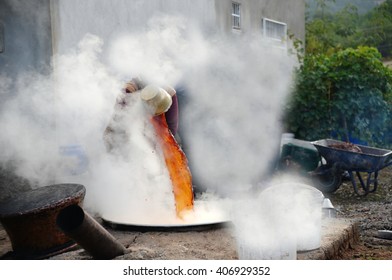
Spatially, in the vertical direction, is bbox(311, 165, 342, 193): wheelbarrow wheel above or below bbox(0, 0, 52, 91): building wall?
below

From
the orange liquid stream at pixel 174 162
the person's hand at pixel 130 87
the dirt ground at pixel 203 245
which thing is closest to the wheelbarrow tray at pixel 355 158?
the dirt ground at pixel 203 245

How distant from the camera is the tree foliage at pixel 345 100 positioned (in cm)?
886

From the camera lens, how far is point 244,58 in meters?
8.70

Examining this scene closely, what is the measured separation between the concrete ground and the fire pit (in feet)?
0.33

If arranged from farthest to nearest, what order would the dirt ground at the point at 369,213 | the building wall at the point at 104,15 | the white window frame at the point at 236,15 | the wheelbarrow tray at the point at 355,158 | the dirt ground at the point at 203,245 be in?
the white window frame at the point at 236,15
the wheelbarrow tray at the point at 355,158
the building wall at the point at 104,15
the dirt ground at the point at 369,213
the dirt ground at the point at 203,245

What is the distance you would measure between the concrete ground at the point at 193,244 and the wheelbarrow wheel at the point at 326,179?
2.93 meters

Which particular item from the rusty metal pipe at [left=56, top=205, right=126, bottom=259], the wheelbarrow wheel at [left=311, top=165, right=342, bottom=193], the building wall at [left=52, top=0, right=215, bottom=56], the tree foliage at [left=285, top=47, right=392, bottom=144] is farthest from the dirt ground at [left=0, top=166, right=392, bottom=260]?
the tree foliage at [left=285, top=47, right=392, bottom=144]

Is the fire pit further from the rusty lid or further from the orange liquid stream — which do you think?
the orange liquid stream

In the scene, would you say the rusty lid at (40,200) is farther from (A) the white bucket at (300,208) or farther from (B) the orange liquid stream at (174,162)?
(A) the white bucket at (300,208)

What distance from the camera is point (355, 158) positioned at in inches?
298

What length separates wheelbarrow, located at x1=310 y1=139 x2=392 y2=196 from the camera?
7.52 metres

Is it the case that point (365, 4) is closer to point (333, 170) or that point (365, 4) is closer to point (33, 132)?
point (333, 170)
